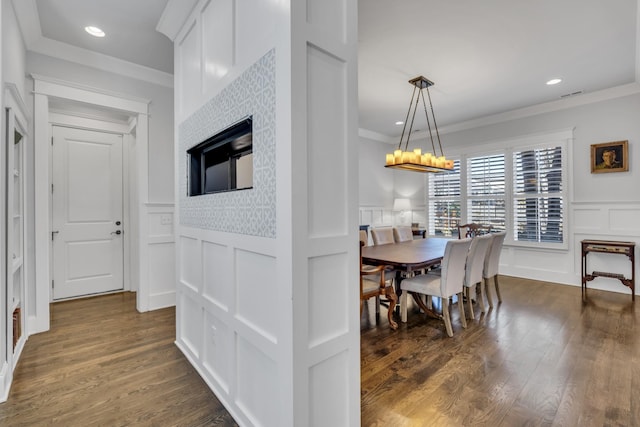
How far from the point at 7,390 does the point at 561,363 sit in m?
3.89

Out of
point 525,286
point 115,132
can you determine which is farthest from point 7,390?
point 525,286

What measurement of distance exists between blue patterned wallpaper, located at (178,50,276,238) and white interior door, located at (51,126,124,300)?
2.84 m

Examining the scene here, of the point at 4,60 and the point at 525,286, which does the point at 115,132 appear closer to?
the point at 4,60

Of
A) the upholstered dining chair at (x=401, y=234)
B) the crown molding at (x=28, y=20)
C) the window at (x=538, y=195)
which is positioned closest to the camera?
the crown molding at (x=28, y=20)

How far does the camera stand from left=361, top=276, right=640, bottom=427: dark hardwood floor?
1773 mm

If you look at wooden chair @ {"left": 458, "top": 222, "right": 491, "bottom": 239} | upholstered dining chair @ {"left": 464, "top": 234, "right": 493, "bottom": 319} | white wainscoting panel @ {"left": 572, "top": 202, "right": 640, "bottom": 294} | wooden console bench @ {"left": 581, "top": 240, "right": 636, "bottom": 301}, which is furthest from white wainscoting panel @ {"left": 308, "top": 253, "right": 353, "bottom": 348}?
white wainscoting panel @ {"left": 572, "top": 202, "right": 640, "bottom": 294}

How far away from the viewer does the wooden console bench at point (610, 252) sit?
3.96 m

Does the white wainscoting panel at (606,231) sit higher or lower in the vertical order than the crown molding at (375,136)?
lower

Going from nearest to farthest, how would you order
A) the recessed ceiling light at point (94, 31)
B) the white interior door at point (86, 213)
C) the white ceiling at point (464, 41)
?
1. the white ceiling at point (464, 41)
2. the recessed ceiling light at point (94, 31)
3. the white interior door at point (86, 213)

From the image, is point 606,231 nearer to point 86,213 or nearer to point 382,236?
point 382,236

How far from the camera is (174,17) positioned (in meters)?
2.49

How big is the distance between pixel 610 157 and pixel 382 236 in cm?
339

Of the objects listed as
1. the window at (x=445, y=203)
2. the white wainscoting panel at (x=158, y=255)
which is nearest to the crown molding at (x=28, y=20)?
the white wainscoting panel at (x=158, y=255)

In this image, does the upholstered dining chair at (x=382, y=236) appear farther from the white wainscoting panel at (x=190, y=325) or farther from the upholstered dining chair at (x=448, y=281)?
the white wainscoting panel at (x=190, y=325)
